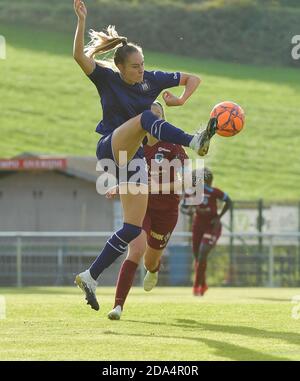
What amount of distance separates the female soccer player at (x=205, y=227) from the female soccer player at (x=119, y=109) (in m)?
8.26

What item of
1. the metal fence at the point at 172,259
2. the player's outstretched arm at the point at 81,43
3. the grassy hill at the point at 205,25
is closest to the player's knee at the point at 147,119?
the player's outstretched arm at the point at 81,43

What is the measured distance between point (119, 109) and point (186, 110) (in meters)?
38.6

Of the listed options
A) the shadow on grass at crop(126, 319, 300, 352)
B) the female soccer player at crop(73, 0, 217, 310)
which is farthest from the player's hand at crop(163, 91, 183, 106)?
the shadow on grass at crop(126, 319, 300, 352)

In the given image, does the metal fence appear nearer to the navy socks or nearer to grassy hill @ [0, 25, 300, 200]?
grassy hill @ [0, 25, 300, 200]

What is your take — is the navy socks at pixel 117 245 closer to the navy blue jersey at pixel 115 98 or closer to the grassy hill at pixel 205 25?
the navy blue jersey at pixel 115 98

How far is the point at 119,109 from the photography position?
32.4 feet

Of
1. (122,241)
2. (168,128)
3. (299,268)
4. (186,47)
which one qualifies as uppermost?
(186,47)

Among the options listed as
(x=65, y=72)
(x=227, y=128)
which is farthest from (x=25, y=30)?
(x=227, y=128)

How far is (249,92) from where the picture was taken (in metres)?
50.6

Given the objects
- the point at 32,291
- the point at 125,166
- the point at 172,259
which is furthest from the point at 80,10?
the point at 172,259

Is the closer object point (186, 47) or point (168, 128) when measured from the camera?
point (168, 128)
